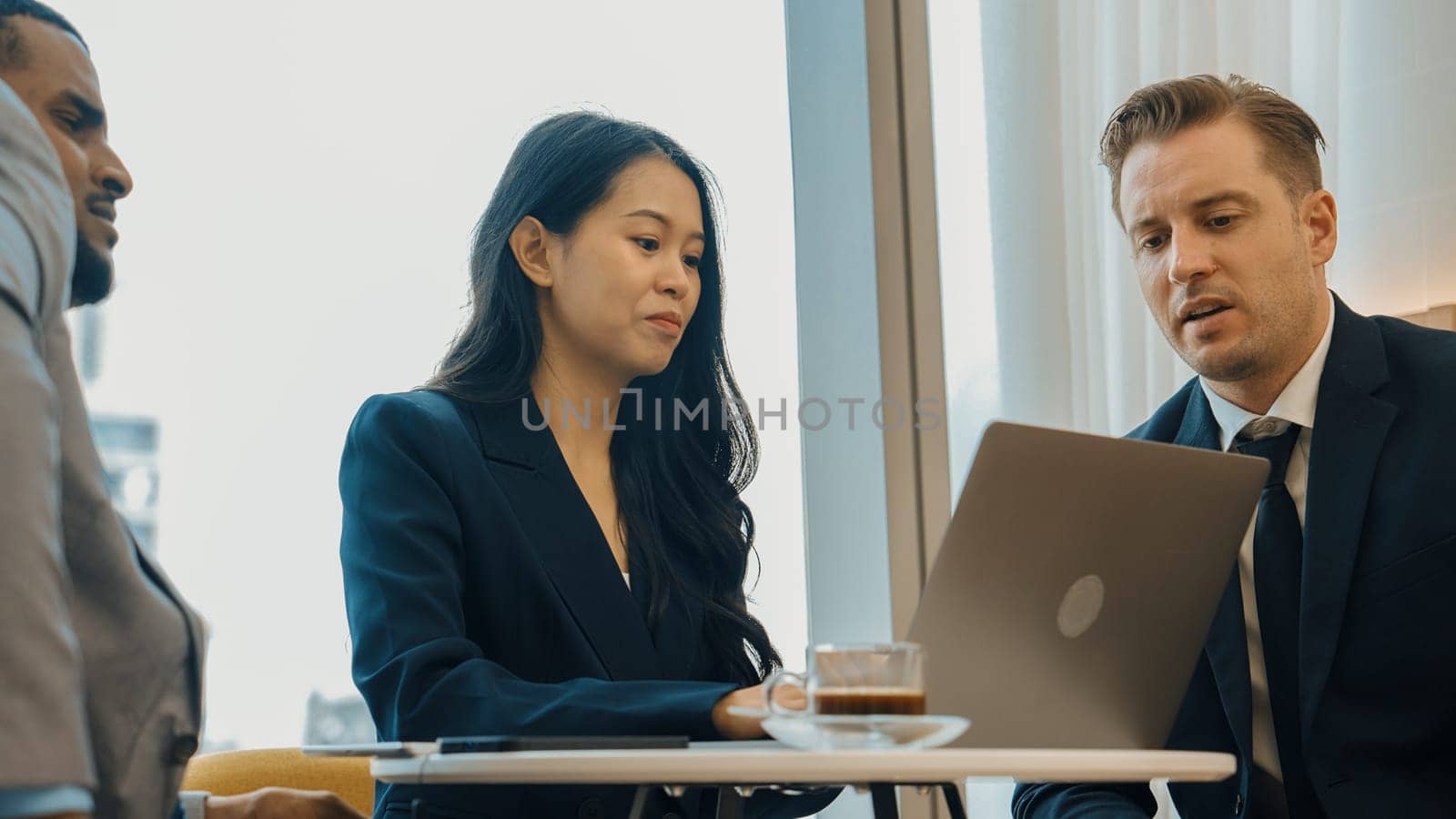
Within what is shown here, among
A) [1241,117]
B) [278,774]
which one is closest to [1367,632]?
[1241,117]

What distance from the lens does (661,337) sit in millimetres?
1908

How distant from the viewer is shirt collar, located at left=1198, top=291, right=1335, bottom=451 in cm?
191

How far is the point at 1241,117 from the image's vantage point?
206 centimetres

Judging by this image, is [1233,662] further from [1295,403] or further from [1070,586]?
[1070,586]

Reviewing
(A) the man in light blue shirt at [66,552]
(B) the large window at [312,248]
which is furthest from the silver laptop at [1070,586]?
(B) the large window at [312,248]

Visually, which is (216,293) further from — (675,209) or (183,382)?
(675,209)

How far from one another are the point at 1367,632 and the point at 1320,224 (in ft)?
2.09

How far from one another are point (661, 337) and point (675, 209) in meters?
0.18

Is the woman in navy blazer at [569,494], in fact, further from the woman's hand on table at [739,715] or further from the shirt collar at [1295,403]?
the shirt collar at [1295,403]

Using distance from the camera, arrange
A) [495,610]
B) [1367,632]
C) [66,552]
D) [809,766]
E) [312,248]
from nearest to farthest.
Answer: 1. [809,766]
2. [66,552]
3. [495,610]
4. [1367,632]
5. [312,248]

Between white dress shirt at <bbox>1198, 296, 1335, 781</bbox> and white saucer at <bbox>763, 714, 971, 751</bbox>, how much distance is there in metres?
0.92

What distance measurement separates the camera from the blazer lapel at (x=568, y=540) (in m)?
1.69

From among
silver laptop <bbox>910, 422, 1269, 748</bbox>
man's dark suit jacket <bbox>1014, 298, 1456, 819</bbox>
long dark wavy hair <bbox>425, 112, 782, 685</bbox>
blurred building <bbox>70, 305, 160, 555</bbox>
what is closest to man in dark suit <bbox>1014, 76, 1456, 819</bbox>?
man's dark suit jacket <bbox>1014, 298, 1456, 819</bbox>

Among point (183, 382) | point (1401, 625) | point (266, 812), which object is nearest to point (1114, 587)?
point (1401, 625)
